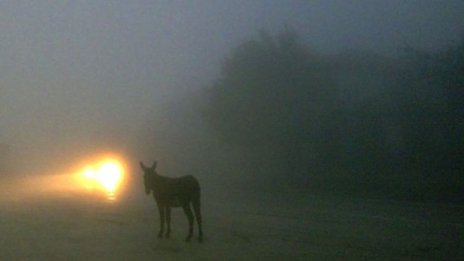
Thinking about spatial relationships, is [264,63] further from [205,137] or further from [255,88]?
[205,137]

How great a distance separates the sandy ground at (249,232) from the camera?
12742 mm

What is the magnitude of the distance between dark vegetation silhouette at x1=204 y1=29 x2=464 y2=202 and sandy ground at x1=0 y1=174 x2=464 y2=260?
7.80m

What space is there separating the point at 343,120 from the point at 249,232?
25377 millimetres

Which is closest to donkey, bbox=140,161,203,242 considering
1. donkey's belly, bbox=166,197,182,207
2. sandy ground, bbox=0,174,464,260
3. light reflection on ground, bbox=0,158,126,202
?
donkey's belly, bbox=166,197,182,207

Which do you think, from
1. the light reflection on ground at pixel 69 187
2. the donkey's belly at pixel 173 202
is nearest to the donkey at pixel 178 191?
the donkey's belly at pixel 173 202

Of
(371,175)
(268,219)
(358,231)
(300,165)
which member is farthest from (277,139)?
(358,231)

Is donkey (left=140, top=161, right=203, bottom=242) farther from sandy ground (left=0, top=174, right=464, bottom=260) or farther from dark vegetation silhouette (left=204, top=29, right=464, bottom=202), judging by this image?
dark vegetation silhouette (left=204, top=29, right=464, bottom=202)

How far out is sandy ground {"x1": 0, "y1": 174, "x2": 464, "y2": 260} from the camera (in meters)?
12.7

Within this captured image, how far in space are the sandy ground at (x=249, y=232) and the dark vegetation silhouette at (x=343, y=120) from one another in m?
7.80

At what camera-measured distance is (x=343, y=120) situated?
133ft

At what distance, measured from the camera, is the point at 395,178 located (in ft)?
116

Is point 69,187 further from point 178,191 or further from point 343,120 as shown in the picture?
point 178,191

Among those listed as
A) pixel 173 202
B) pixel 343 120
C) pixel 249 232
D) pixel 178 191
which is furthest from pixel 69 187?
pixel 178 191

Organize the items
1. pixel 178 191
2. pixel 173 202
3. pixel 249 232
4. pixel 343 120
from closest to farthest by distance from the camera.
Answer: pixel 178 191, pixel 173 202, pixel 249 232, pixel 343 120
